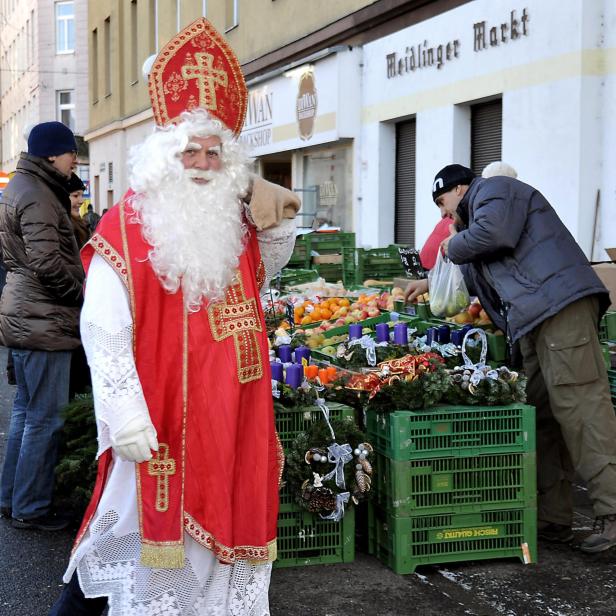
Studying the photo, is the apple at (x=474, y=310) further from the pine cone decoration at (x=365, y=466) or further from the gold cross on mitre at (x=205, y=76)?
the gold cross on mitre at (x=205, y=76)

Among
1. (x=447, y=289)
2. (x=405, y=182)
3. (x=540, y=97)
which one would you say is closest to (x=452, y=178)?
(x=447, y=289)

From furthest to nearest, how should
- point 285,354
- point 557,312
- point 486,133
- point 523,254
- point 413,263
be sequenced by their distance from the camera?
point 486,133, point 413,263, point 285,354, point 523,254, point 557,312

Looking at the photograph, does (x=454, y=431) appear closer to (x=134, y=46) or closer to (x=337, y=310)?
(x=337, y=310)

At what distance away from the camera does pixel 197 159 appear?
3.21 m

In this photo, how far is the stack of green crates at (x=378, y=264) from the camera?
10664 millimetres

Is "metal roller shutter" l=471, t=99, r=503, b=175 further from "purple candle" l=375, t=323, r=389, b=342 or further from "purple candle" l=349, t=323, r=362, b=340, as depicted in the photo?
"purple candle" l=375, t=323, r=389, b=342

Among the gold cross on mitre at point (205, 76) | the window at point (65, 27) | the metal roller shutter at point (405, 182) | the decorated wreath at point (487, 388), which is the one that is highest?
the window at point (65, 27)

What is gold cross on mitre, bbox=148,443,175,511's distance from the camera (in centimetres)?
305

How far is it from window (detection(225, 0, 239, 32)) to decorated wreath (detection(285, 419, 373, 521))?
1550 cm

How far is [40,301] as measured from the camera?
505 cm

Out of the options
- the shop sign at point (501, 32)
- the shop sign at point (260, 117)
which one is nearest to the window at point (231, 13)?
the shop sign at point (260, 117)

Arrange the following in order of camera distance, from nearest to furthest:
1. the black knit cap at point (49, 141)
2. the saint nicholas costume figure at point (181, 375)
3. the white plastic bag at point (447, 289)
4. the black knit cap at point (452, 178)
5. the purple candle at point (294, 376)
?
the saint nicholas costume figure at point (181, 375) → the purple candle at point (294, 376) → the black knit cap at point (49, 141) → the black knit cap at point (452, 178) → the white plastic bag at point (447, 289)

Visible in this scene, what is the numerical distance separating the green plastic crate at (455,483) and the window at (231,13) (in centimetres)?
1556

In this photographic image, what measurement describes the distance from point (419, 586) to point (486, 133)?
7.71 m
